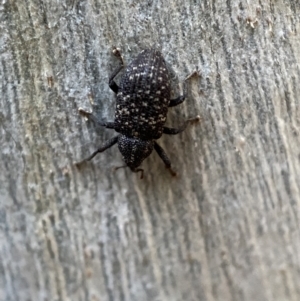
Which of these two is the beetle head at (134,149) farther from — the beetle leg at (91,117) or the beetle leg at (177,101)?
the beetle leg at (177,101)

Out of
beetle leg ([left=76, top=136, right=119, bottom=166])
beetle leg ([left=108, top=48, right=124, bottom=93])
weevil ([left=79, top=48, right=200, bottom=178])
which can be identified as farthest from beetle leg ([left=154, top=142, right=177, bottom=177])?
beetle leg ([left=108, top=48, right=124, bottom=93])

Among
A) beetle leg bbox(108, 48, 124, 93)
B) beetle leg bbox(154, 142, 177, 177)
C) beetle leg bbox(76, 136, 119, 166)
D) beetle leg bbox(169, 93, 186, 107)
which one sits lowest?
beetle leg bbox(154, 142, 177, 177)

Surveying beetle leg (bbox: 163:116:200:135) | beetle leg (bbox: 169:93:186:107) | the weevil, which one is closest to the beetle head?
the weevil

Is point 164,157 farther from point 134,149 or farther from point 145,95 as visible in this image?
point 145,95

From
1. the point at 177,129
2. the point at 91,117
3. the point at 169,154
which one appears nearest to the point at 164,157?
the point at 169,154

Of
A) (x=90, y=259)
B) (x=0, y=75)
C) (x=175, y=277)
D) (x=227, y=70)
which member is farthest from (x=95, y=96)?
(x=175, y=277)

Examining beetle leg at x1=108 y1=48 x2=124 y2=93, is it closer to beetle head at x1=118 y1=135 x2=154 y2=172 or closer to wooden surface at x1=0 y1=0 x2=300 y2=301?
wooden surface at x1=0 y1=0 x2=300 y2=301

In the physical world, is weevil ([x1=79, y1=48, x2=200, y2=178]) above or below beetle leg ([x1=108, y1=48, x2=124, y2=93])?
below

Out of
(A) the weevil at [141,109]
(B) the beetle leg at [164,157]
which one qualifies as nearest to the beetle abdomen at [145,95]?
(A) the weevil at [141,109]

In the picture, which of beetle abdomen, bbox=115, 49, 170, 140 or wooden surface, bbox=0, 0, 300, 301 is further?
wooden surface, bbox=0, 0, 300, 301
